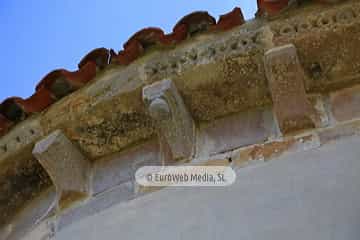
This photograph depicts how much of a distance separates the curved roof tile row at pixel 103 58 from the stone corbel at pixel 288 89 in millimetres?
251

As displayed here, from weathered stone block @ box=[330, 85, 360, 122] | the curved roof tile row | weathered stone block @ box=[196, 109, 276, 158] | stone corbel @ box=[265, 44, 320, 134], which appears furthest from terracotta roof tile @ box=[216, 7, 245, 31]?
weathered stone block @ box=[330, 85, 360, 122]

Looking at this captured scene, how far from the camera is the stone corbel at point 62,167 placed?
3338mm

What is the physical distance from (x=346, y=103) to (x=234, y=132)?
1.59 feet

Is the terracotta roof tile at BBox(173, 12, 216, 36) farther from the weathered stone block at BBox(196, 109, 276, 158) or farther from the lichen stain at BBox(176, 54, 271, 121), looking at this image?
the weathered stone block at BBox(196, 109, 276, 158)

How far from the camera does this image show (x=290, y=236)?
2576mm

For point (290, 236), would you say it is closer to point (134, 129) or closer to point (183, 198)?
point (183, 198)

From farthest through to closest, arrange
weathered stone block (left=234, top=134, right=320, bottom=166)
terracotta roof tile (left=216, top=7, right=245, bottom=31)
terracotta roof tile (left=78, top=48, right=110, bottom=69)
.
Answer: terracotta roof tile (left=78, top=48, right=110, bottom=69) → terracotta roof tile (left=216, top=7, right=245, bottom=31) → weathered stone block (left=234, top=134, right=320, bottom=166)

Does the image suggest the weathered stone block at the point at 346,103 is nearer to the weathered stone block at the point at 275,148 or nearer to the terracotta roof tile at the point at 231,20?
the weathered stone block at the point at 275,148

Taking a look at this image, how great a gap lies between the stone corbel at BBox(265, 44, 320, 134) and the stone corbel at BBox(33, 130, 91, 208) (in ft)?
3.10

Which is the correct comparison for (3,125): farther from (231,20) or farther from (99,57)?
(231,20)

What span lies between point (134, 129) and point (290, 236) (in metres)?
1.08

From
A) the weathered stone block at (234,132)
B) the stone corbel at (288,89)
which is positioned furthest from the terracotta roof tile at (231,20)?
the weathered stone block at (234,132)

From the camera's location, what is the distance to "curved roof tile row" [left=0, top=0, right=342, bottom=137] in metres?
3.35

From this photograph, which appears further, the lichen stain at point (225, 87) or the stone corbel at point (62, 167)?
the stone corbel at point (62, 167)
